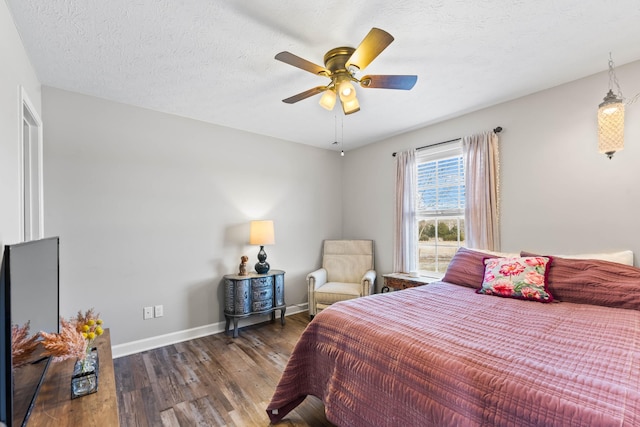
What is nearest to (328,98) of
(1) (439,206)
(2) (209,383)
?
(1) (439,206)

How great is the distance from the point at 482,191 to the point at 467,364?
227 centimetres

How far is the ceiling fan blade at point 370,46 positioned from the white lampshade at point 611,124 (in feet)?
5.91

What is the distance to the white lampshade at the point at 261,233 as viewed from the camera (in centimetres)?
349

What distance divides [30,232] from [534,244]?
4.23 meters

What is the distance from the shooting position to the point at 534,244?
270 centimetres

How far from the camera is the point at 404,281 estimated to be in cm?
338

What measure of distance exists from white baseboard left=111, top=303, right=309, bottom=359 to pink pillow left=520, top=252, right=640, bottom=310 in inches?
124

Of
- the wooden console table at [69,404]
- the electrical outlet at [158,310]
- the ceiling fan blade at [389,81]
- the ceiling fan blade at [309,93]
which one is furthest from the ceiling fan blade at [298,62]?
the electrical outlet at [158,310]

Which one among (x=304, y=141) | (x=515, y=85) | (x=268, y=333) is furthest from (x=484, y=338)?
(x=304, y=141)

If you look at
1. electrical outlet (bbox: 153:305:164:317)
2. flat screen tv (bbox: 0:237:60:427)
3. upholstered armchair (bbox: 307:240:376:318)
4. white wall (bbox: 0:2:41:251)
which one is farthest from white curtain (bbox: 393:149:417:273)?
white wall (bbox: 0:2:41:251)

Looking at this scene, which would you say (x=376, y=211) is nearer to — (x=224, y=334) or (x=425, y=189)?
(x=425, y=189)

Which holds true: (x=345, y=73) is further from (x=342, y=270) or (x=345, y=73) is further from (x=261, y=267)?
(x=342, y=270)

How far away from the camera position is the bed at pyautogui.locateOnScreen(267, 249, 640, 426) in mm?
1010

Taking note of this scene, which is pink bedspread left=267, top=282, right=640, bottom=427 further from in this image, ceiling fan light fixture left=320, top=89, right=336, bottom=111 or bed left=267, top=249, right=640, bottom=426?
ceiling fan light fixture left=320, top=89, right=336, bottom=111
